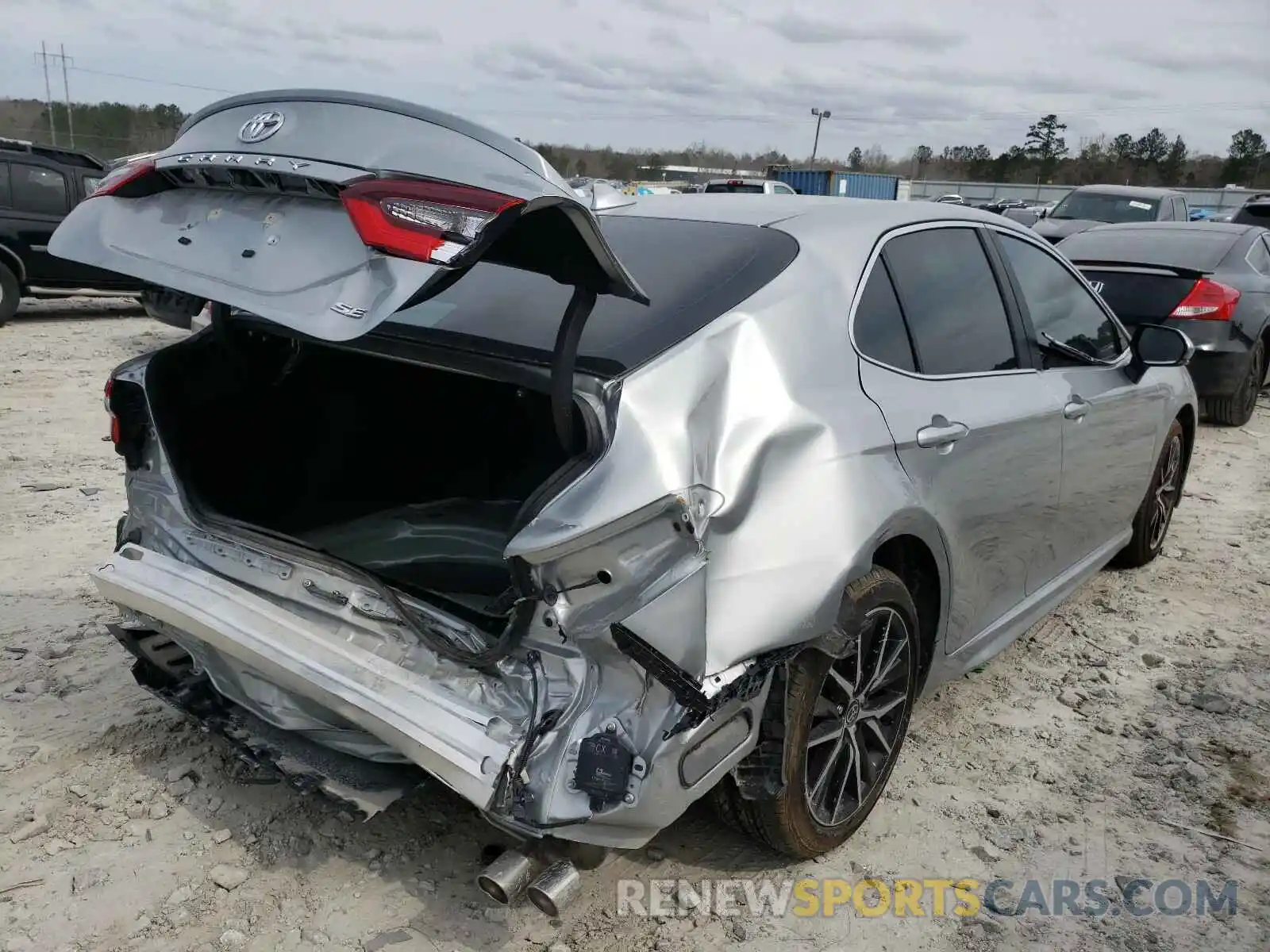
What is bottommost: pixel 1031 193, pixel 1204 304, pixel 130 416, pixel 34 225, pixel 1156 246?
pixel 1031 193

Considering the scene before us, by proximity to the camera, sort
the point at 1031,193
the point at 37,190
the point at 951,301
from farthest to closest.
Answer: the point at 1031,193, the point at 37,190, the point at 951,301

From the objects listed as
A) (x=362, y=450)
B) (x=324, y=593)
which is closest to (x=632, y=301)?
(x=324, y=593)

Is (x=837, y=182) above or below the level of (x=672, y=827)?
above

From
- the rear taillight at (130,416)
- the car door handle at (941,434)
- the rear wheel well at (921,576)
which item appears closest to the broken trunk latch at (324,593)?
the rear taillight at (130,416)

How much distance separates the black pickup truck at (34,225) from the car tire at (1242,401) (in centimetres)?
1028

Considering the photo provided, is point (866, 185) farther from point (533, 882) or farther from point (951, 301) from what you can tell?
point (533, 882)

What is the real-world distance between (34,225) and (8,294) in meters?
0.77

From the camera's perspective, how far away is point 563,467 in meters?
2.10

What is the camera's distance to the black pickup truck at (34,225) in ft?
34.2

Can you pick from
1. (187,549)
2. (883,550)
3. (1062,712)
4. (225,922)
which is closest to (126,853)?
(225,922)

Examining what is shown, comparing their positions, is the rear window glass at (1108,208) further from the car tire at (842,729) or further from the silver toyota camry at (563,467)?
the car tire at (842,729)

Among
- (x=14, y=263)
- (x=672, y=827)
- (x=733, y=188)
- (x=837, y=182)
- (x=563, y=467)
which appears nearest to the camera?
(x=563, y=467)

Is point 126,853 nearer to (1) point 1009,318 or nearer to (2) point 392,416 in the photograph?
(2) point 392,416

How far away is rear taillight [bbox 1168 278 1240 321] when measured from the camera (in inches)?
299
